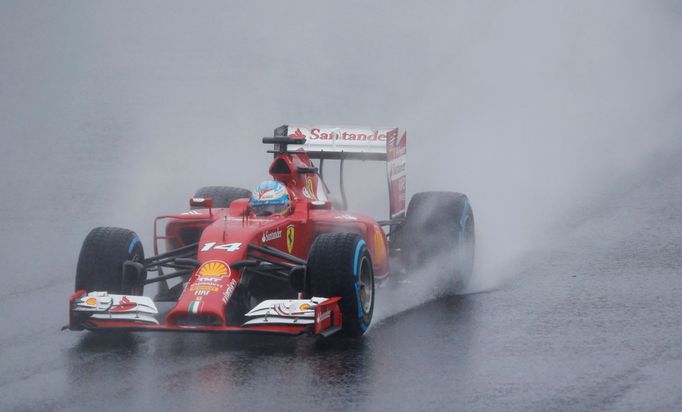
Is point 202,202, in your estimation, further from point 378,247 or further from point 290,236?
point 378,247

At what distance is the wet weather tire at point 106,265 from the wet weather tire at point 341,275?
1.65m

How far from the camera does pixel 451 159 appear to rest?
18.9m

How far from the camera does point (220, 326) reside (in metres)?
9.02

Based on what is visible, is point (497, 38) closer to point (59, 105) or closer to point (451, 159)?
point (451, 159)

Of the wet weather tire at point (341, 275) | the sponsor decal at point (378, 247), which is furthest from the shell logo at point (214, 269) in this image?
the sponsor decal at point (378, 247)

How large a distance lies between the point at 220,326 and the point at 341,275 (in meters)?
1.06

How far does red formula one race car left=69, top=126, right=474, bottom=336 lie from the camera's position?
9.14m

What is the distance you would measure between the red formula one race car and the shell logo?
1 cm

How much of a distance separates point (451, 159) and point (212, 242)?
943 centimetres

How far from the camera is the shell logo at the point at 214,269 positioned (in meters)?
9.48

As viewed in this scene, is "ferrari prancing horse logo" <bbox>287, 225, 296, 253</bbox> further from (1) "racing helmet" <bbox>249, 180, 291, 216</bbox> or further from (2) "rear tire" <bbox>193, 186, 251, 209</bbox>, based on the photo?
(2) "rear tire" <bbox>193, 186, 251, 209</bbox>

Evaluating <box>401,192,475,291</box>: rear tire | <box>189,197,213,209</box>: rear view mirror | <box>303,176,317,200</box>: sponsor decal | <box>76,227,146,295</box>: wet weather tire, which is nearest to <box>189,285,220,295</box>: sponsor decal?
<box>76,227,146,295</box>: wet weather tire

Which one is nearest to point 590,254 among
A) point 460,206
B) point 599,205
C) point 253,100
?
point 460,206

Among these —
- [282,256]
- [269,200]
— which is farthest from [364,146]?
[282,256]
